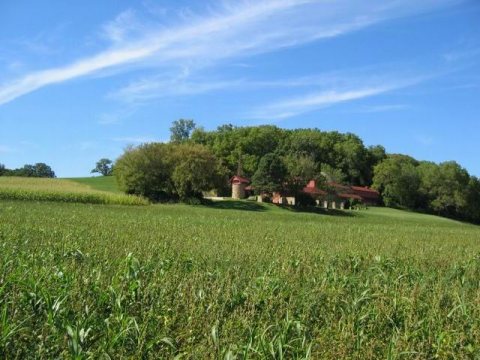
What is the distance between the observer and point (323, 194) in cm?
8944

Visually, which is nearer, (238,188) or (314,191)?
(314,191)

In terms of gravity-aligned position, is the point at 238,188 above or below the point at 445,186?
below

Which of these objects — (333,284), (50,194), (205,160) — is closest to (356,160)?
(205,160)

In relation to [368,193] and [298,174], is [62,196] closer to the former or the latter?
[298,174]

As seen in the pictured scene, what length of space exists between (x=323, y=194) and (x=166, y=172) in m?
32.7

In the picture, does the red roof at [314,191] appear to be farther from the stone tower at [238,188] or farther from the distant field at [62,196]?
the distant field at [62,196]

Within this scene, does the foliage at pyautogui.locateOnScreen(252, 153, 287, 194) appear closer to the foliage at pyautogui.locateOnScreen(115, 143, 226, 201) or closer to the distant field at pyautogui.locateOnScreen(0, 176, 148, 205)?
the foliage at pyautogui.locateOnScreen(115, 143, 226, 201)

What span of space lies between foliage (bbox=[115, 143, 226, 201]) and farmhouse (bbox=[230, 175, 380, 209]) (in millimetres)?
15168

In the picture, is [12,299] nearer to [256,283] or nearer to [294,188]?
[256,283]

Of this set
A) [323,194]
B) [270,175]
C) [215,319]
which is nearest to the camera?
[215,319]

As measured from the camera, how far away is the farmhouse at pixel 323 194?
3260 inches

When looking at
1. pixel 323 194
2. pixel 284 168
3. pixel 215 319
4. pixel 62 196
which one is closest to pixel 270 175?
pixel 284 168

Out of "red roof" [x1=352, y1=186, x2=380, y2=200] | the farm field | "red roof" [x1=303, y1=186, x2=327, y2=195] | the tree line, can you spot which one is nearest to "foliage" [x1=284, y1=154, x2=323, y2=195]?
the tree line

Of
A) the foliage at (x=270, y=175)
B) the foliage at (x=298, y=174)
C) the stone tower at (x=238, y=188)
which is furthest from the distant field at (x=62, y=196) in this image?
the stone tower at (x=238, y=188)
